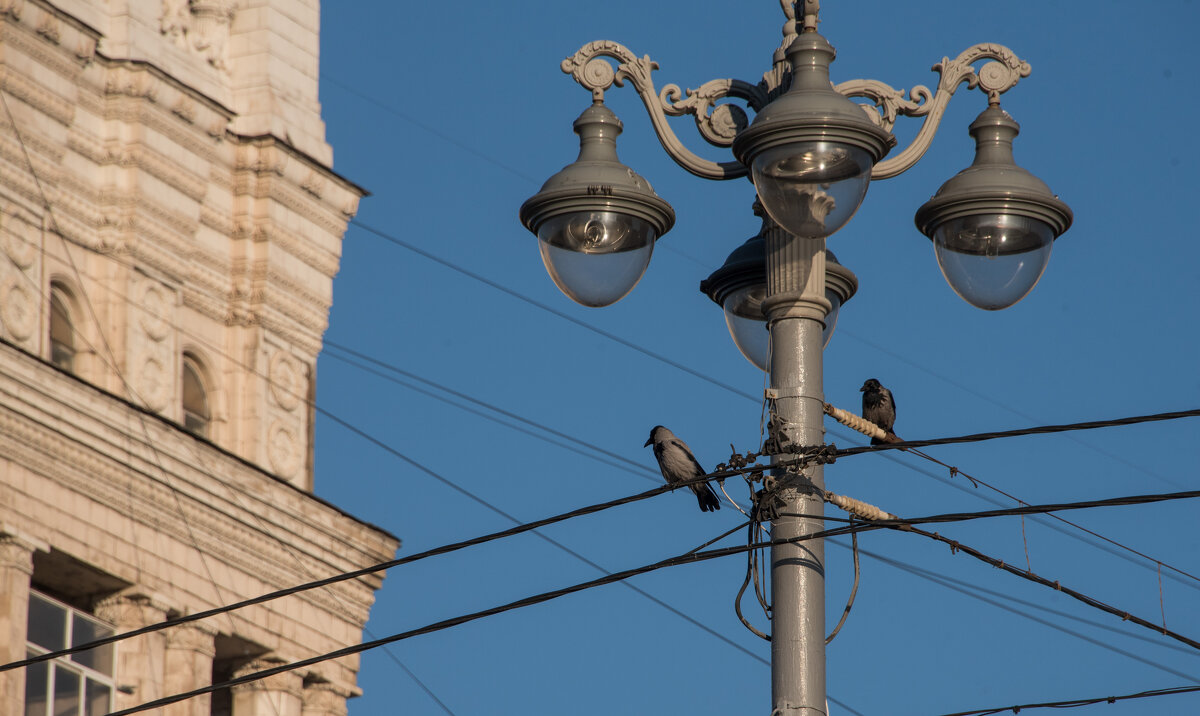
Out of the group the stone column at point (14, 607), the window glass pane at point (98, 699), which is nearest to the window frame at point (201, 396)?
the stone column at point (14, 607)

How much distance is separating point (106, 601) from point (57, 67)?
7.75 m

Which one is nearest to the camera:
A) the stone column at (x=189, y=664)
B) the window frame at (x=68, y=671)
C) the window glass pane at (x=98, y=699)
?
the window frame at (x=68, y=671)

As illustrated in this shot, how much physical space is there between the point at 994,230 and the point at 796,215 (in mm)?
1071

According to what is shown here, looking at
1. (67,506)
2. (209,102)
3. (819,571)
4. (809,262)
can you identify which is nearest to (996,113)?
(809,262)

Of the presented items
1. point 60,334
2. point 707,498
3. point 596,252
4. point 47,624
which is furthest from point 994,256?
point 60,334

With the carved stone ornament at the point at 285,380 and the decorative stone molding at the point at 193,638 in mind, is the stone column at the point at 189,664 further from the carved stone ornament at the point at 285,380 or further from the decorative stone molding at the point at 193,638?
the carved stone ornament at the point at 285,380

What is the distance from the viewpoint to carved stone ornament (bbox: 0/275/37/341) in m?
34.3

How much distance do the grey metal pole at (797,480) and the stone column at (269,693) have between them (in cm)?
2727

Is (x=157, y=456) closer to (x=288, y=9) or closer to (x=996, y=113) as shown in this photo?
(x=288, y=9)

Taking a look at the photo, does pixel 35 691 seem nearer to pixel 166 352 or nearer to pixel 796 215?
pixel 166 352

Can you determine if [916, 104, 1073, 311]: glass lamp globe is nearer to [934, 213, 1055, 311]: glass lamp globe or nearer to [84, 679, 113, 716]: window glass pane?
[934, 213, 1055, 311]: glass lamp globe

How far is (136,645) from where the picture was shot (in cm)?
3609

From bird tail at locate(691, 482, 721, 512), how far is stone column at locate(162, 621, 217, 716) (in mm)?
21345

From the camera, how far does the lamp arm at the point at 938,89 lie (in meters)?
12.7
